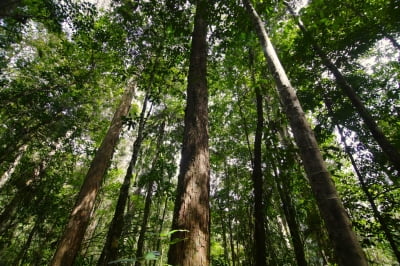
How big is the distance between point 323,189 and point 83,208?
580 centimetres

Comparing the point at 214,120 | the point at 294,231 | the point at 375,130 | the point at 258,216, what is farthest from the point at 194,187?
the point at 214,120

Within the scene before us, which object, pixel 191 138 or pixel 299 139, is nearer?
pixel 299 139

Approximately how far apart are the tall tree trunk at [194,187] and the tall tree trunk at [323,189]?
99 centimetres

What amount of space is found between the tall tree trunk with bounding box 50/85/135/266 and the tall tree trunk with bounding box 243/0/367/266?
10.4 feet

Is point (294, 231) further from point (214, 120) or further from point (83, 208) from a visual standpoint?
point (214, 120)

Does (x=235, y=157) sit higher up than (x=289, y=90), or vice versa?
(x=235, y=157)

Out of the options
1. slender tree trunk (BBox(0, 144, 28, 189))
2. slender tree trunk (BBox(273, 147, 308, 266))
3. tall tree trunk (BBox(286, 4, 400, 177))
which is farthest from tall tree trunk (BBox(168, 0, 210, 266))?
slender tree trunk (BBox(0, 144, 28, 189))

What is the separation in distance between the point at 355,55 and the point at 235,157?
6.13m

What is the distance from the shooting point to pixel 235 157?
10195 millimetres

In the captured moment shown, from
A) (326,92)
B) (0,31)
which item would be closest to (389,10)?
(326,92)

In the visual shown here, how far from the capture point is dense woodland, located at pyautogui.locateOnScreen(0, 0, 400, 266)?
236 cm

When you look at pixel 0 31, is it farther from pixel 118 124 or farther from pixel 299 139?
pixel 299 139

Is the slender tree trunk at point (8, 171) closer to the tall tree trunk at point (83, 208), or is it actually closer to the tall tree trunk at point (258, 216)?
the tall tree trunk at point (83, 208)

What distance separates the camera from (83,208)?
5.56m
